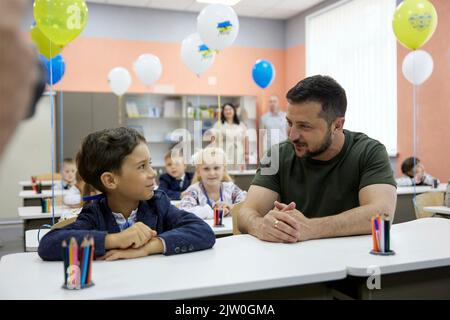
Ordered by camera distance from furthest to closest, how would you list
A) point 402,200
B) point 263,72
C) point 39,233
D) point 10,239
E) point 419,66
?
point 263,72
point 10,239
point 419,66
point 402,200
point 39,233

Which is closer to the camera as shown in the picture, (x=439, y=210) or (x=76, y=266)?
(x=76, y=266)

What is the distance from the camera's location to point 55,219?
325 centimetres

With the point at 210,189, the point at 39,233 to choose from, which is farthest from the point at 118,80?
the point at 39,233

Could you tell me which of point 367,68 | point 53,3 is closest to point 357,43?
point 367,68

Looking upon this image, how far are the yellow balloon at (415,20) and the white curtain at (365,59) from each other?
6.24ft

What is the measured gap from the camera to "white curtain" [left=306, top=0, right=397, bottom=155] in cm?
644

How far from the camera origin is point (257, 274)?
114 cm

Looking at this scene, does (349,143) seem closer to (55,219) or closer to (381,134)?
(55,219)

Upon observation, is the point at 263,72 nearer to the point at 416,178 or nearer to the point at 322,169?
the point at 416,178

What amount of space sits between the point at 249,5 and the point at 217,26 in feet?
10.7

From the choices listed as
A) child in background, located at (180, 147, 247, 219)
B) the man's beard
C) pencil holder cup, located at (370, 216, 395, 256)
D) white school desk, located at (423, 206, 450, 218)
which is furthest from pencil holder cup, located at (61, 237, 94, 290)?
white school desk, located at (423, 206, 450, 218)

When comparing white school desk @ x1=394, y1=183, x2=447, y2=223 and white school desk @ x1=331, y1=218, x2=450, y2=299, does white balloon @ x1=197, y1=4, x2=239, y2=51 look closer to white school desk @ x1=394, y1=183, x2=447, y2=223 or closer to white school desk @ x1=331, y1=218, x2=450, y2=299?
white school desk @ x1=394, y1=183, x2=447, y2=223
